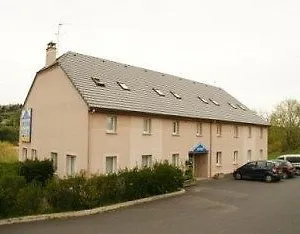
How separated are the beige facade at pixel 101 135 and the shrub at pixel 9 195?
6.20 metres

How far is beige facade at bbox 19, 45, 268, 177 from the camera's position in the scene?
2517 centimetres

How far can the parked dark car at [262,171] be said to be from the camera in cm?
3281

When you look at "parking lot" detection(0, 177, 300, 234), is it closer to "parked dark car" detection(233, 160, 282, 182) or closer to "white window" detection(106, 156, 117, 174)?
"white window" detection(106, 156, 117, 174)

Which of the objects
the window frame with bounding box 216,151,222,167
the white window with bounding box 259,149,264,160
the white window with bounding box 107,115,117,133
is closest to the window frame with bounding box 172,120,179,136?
the white window with bounding box 107,115,117,133

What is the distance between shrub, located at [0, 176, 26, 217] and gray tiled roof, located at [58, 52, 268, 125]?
23.5 ft

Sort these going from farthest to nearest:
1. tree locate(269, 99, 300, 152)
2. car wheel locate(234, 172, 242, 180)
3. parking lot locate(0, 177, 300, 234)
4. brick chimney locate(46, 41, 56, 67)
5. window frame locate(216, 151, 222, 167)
Result: tree locate(269, 99, 300, 152) < window frame locate(216, 151, 222, 167) < car wheel locate(234, 172, 242, 180) < brick chimney locate(46, 41, 56, 67) < parking lot locate(0, 177, 300, 234)

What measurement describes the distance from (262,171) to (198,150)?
199 inches

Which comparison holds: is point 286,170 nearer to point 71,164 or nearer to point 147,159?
point 147,159

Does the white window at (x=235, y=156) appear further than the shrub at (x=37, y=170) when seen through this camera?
Yes

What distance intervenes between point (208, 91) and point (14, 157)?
64.7 feet

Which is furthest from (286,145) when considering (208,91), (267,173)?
(267,173)

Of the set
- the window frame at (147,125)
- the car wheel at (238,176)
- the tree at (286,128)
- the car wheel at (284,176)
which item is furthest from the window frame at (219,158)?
the tree at (286,128)

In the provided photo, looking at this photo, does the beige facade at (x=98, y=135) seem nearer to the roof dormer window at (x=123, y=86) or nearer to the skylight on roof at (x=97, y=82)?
the skylight on roof at (x=97, y=82)

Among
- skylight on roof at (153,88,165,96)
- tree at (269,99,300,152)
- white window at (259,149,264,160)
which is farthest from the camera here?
tree at (269,99,300,152)
